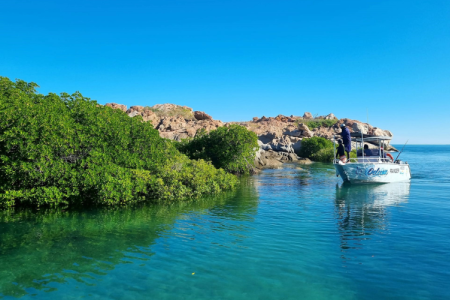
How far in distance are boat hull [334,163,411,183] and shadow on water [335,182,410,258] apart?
61cm

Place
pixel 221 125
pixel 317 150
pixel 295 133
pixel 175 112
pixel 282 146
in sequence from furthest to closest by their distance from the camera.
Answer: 1. pixel 175 112
2. pixel 295 133
3. pixel 221 125
4. pixel 282 146
5. pixel 317 150

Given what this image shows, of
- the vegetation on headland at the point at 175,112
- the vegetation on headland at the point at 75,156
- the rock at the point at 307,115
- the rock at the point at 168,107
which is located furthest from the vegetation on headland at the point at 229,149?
the rock at the point at 307,115

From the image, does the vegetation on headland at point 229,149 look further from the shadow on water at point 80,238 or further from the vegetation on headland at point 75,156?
the shadow on water at point 80,238

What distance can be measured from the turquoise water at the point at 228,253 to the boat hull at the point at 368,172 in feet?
28.3

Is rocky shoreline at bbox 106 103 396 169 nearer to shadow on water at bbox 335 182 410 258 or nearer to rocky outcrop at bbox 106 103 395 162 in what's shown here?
rocky outcrop at bbox 106 103 395 162

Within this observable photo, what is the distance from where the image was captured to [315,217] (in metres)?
17.1

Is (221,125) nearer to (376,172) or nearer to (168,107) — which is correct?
(168,107)

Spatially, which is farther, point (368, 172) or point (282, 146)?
point (282, 146)

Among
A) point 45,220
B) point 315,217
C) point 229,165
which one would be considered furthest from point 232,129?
point 45,220

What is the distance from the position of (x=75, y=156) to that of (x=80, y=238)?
6.70 meters

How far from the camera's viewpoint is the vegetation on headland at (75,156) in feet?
52.9

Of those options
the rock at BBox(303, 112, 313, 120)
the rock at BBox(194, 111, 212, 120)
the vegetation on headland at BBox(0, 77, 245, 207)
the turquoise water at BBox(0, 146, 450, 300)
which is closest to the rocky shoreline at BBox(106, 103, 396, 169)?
the rock at BBox(194, 111, 212, 120)

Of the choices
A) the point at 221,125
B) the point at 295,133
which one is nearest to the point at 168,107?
the point at 221,125

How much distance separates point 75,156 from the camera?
Answer: 1823 centimetres
